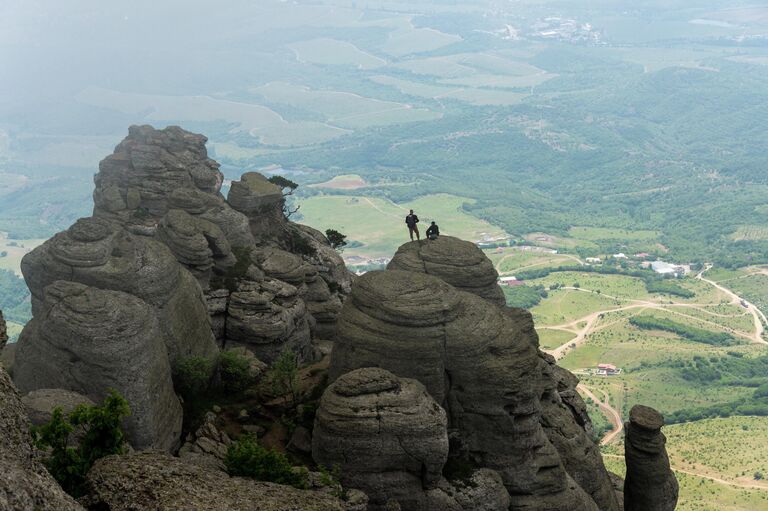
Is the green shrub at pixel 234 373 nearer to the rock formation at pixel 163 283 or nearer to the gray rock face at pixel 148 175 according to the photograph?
the rock formation at pixel 163 283

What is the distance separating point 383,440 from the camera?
38062 millimetres

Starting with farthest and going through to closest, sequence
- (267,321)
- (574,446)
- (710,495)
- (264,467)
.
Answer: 1. (710,495)
2. (267,321)
3. (574,446)
4. (264,467)

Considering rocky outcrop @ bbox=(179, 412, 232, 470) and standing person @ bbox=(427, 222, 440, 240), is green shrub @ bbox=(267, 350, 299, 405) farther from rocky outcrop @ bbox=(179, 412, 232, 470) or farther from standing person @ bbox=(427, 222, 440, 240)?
standing person @ bbox=(427, 222, 440, 240)

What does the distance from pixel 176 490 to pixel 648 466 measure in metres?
34.1

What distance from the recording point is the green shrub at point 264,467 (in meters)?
35.4

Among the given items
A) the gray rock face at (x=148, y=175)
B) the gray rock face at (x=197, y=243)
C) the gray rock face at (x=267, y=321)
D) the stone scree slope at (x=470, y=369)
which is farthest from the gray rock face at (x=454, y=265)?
the gray rock face at (x=148, y=175)

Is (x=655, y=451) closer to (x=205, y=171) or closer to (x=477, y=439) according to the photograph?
(x=477, y=439)

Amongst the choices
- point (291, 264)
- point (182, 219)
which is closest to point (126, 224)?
point (182, 219)

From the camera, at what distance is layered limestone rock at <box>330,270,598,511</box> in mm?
42156

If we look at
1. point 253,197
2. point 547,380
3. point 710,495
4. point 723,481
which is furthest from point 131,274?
point 723,481

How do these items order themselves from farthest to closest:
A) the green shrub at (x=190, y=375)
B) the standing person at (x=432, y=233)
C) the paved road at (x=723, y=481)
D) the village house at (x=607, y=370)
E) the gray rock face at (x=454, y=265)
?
the village house at (x=607, y=370) < the paved road at (x=723, y=481) < the standing person at (x=432, y=233) < the gray rock face at (x=454, y=265) < the green shrub at (x=190, y=375)

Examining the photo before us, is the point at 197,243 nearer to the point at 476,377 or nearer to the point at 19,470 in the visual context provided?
the point at 476,377

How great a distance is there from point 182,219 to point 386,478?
30.8m

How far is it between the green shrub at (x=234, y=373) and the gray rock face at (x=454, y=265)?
12.0 m
